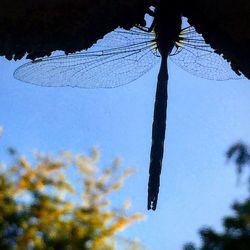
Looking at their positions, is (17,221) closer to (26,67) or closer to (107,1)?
(26,67)

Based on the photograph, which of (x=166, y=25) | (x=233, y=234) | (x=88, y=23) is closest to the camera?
(x=233, y=234)

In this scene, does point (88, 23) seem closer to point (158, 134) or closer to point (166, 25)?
point (166, 25)

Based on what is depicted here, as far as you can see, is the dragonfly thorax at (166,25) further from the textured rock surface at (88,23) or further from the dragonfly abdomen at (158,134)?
the dragonfly abdomen at (158,134)

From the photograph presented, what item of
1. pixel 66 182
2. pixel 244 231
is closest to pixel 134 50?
pixel 66 182

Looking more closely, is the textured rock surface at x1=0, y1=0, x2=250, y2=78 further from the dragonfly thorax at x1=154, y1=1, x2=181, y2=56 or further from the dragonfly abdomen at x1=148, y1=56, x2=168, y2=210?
the dragonfly abdomen at x1=148, y1=56, x2=168, y2=210

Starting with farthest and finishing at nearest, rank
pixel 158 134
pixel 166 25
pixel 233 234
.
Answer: pixel 158 134
pixel 166 25
pixel 233 234

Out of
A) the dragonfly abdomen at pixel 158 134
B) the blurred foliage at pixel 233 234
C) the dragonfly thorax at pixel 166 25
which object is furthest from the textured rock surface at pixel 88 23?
the blurred foliage at pixel 233 234
